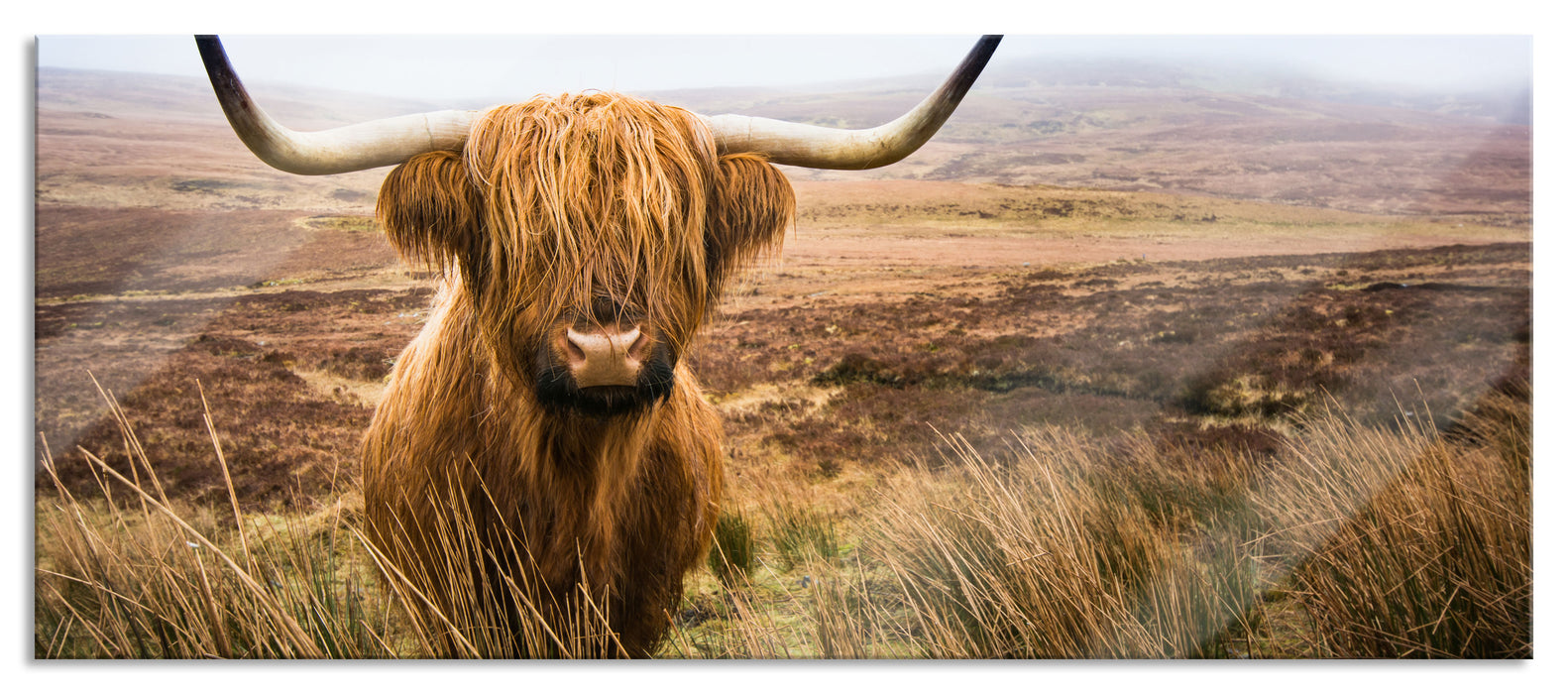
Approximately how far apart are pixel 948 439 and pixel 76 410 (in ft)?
9.30

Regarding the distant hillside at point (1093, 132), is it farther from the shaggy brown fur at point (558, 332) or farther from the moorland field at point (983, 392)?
the shaggy brown fur at point (558, 332)

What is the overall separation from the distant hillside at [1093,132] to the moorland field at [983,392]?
0.05ft

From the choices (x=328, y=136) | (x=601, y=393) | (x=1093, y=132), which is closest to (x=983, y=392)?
(x=1093, y=132)

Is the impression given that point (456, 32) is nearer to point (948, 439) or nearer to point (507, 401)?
point (507, 401)

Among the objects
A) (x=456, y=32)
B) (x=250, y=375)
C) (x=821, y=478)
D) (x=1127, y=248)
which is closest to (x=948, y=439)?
(x=821, y=478)

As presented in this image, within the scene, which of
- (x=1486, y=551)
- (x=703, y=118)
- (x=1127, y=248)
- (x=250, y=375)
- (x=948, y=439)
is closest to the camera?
(x=703, y=118)

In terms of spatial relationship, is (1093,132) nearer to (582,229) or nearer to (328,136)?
(582,229)

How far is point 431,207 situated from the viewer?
1.79 m

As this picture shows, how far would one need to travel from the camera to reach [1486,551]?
2.38m

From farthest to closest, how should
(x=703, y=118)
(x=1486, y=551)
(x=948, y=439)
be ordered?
(x=948, y=439) < (x=1486, y=551) < (x=703, y=118)

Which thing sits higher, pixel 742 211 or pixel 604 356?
pixel 742 211

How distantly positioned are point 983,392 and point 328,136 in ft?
8.80

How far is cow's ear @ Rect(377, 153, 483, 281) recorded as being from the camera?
177 cm

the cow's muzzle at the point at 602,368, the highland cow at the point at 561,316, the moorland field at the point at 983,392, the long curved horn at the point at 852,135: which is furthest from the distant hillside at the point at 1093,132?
the cow's muzzle at the point at 602,368
